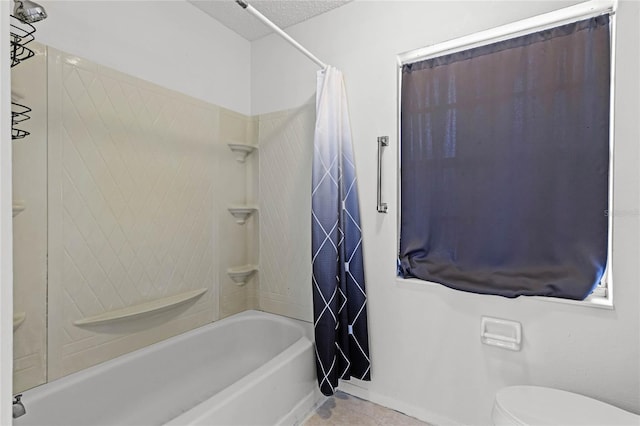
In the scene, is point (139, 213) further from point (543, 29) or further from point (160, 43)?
point (543, 29)

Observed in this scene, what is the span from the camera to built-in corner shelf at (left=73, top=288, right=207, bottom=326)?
5.28 ft

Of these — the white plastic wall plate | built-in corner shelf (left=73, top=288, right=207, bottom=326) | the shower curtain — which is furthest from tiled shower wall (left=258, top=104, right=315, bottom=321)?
the white plastic wall plate

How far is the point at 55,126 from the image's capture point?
4.82ft

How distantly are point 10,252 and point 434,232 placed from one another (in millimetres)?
1692

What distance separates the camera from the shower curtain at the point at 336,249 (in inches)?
72.5

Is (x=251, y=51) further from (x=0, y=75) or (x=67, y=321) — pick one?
(x=0, y=75)

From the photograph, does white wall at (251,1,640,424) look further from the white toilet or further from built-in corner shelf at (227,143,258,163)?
built-in corner shelf at (227,143,258,163)

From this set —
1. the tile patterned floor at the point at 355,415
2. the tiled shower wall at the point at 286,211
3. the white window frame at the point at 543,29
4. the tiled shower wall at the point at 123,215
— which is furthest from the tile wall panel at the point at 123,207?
the white window frame at the point at 543,29

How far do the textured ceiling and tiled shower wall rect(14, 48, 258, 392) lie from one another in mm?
611

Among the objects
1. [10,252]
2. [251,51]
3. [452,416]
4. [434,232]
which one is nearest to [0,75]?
[10,252]

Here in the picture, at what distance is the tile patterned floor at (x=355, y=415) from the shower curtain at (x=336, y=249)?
14cm

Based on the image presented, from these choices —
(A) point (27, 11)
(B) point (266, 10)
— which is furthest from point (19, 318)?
(B) point (266, 10)

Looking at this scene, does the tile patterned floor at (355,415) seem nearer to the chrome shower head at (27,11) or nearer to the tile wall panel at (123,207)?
the tile wall panel at (123,207)

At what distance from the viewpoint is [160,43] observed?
6.28 feet
